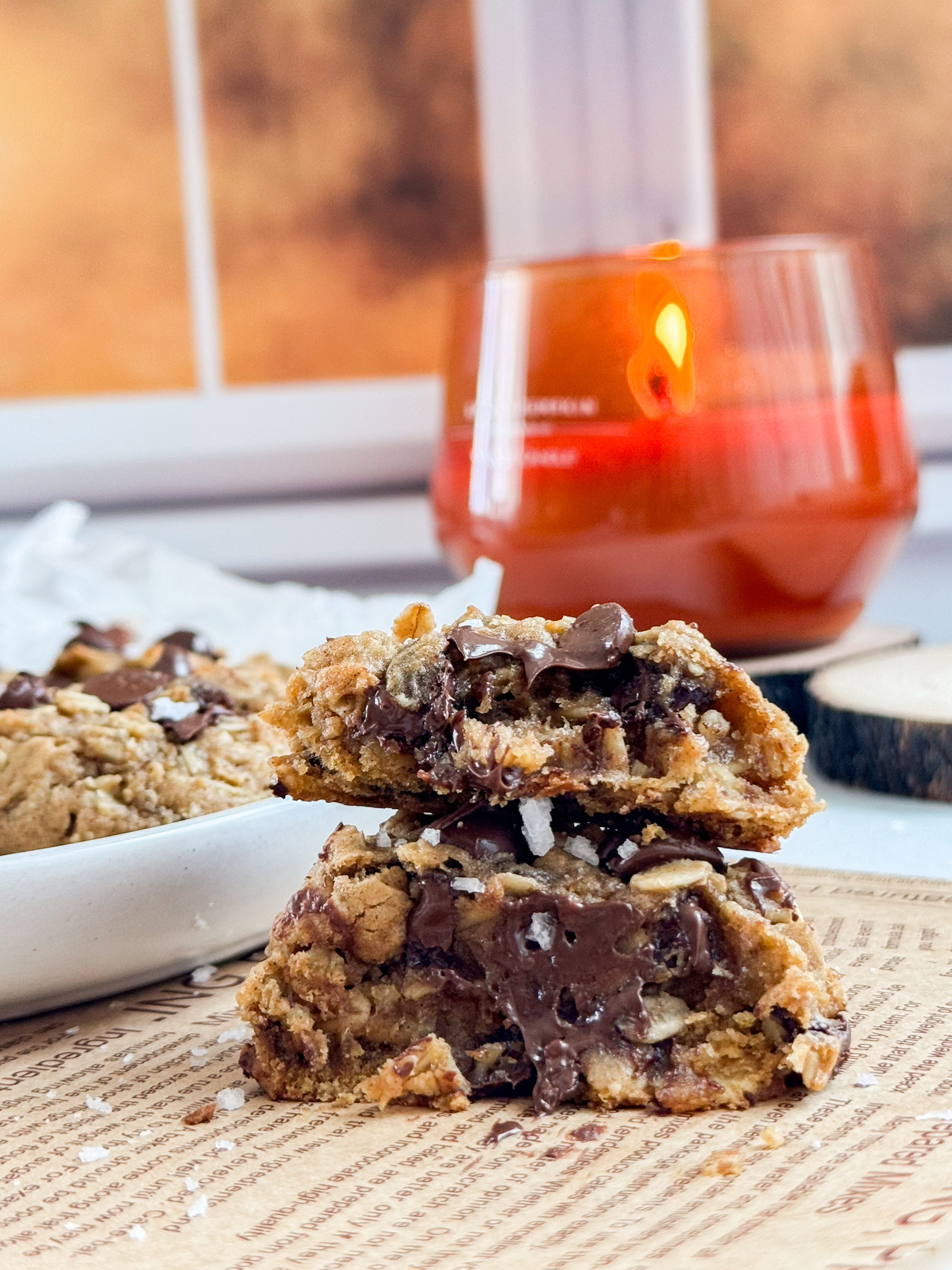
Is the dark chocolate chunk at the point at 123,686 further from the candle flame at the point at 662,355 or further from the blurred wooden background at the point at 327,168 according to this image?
the blurred wooden background at the point at 327,168

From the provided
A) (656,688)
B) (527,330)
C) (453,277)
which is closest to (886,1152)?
(656,688)

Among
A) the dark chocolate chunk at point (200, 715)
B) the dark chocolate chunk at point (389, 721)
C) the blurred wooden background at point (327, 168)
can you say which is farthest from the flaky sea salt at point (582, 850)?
the blurred wooden background at point (327, 168)

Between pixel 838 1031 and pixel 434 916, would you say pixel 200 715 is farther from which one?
pixel 838 1031

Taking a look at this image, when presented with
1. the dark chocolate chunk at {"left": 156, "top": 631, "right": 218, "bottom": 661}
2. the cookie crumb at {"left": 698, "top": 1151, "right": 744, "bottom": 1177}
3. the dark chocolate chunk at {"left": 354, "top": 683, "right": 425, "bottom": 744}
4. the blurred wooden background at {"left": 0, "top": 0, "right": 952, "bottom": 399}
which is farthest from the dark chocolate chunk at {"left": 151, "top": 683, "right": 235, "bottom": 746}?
the blurred wooden background at {"left": 0, "top": 0, "right": 952, "bottom": 399}

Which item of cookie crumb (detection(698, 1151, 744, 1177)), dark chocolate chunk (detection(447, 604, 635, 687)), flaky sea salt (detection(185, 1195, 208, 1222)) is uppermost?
dark chocolate chunk (detection(447, 604, 635, 687))

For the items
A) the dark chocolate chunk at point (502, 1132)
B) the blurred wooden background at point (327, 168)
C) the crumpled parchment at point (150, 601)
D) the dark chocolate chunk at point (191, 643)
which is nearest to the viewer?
the dark chocolate chunk at point (502, 1132)

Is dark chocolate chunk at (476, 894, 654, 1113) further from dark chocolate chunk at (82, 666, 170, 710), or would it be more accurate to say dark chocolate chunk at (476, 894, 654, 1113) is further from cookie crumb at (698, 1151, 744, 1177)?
dark chocolate chunk at (82, 666, 170, 710)
